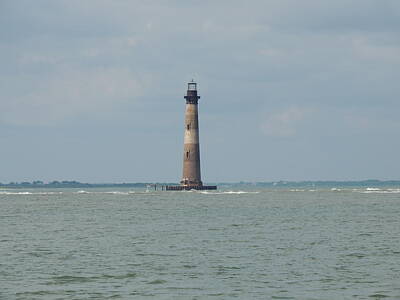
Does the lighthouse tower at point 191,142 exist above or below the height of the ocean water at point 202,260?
above

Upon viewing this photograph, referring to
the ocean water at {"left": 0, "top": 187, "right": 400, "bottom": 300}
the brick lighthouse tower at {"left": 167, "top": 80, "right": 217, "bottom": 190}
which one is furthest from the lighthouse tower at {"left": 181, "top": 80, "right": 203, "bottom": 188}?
the ocean water at {"left": 0, "top": 187, "right": 400, "bottom": 300}

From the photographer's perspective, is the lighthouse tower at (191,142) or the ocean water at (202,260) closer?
the ocean water at (202,260)

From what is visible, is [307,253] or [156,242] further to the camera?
[156,242]

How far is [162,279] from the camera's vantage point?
113 ft

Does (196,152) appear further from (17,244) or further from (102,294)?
(102,294)

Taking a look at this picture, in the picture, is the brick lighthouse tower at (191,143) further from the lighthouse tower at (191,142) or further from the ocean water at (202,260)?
the ocean water at (202,260)

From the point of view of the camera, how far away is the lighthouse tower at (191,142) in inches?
5354

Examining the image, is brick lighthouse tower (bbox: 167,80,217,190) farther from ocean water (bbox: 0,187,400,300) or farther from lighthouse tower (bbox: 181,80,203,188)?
ocean water (bbox: 0,187,400,300)

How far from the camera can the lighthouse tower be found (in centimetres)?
13600

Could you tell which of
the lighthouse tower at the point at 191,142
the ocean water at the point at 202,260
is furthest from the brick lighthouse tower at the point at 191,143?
the ocean water at the point at 202,260

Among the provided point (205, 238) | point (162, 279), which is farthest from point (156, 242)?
point (162, 279)

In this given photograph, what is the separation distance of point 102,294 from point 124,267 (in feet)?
23.4

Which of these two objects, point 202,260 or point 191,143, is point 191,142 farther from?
point 202,260


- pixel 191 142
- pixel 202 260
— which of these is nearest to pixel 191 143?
pixel 191 142
